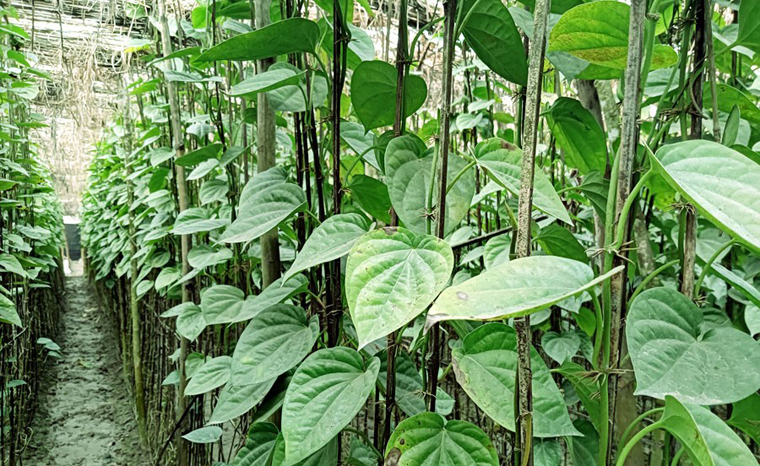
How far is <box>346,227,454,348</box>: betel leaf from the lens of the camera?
1.43 ft

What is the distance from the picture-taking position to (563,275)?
389mm

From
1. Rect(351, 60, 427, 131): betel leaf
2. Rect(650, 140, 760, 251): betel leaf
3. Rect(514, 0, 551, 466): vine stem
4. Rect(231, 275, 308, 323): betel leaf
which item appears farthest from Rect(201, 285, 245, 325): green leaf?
Rect(650, 140, 760, 251): betel leaf

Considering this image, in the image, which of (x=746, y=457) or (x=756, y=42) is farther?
(x=756, y=42)

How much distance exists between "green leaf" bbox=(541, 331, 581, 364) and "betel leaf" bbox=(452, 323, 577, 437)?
56 centimetres

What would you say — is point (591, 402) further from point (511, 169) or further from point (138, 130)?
point (138, 130)

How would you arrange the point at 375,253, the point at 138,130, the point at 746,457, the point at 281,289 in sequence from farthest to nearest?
1. the point at 138,130
2. the point at 281,289
3. the point at 375,253
4. the point at 746,457

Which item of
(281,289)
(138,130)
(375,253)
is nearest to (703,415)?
(375,253)

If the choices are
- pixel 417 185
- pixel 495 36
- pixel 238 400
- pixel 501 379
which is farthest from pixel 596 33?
pixel 238 400

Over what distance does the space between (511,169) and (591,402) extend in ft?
0.78

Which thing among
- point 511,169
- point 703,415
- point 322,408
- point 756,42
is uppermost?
point 756,42

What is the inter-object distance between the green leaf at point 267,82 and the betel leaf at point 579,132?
320 mm

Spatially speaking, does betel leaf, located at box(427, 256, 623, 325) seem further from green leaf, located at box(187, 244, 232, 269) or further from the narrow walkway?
the narrow walkway

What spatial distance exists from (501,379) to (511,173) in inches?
7.6

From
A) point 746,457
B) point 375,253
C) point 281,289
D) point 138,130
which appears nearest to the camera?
point 746,457
